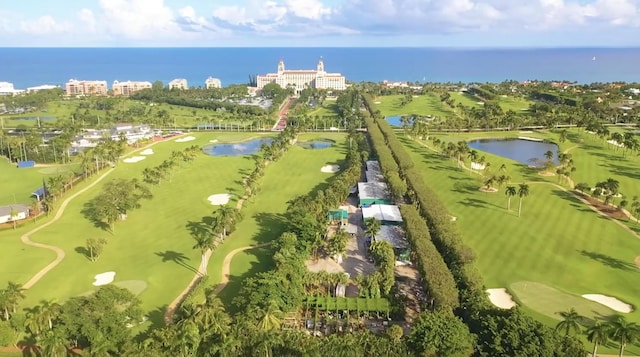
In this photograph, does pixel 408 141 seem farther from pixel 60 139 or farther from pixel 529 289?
pixel 60 139

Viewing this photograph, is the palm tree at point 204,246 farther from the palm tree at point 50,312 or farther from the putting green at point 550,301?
the putting green at point 550,301

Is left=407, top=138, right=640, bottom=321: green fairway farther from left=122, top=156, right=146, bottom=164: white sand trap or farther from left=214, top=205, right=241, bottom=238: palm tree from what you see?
left=122, top=156, right=146, bottom=164: white sand trap

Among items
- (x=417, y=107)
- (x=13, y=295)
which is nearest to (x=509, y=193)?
(x=13, y=295)

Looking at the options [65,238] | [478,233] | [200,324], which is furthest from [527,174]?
[65,238]

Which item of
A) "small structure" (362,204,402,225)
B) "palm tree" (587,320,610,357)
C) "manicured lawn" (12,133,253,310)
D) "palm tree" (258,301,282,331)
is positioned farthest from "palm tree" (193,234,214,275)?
"palm tree" (587,320,610,357)

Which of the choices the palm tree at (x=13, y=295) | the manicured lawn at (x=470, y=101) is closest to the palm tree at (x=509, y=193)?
the palm tree at (x=13, y=295)
